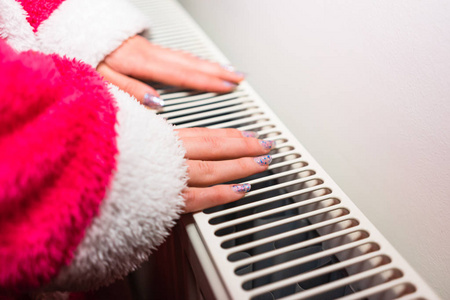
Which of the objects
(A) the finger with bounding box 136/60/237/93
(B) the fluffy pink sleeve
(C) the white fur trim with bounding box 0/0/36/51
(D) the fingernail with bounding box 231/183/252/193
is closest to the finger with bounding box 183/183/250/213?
(D) the fingernail with bounding box 231/183/252/193

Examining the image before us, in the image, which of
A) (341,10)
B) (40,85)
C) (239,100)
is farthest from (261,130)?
(40,85)

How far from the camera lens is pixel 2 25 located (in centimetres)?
44

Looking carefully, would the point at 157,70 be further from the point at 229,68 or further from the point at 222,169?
the point at 222,169

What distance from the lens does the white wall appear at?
0.37 m

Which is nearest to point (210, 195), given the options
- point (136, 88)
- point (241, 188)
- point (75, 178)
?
point (241, 188)

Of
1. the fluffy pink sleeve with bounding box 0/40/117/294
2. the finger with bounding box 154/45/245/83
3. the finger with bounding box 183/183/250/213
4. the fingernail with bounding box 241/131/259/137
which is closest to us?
the fluffy pink sleeve with bounding box 0/40/117/294

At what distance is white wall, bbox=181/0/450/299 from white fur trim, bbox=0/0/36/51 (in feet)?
1.28

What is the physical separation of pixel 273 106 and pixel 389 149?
11.2 inches

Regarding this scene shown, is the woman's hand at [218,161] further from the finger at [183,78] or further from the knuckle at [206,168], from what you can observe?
the finger at [183,78]

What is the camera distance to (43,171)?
0.28 m

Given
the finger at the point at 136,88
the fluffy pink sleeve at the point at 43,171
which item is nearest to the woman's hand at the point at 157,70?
the finger at the point at 136,88

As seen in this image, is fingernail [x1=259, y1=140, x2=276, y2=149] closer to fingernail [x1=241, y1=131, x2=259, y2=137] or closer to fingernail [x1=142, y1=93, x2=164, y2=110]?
fingernail [x1=241, y1=131, x2=259, y2=137]

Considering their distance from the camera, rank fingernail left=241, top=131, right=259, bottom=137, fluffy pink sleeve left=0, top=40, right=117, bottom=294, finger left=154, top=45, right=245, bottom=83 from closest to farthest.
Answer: fluffy pink sleeve left=0, top=40, right=117, bottom=294, fingernail left=241, top=131, right=259, bottom=137, finger left=154, top=45, right=245, bottom=83

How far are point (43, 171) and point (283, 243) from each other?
0.92 ft
